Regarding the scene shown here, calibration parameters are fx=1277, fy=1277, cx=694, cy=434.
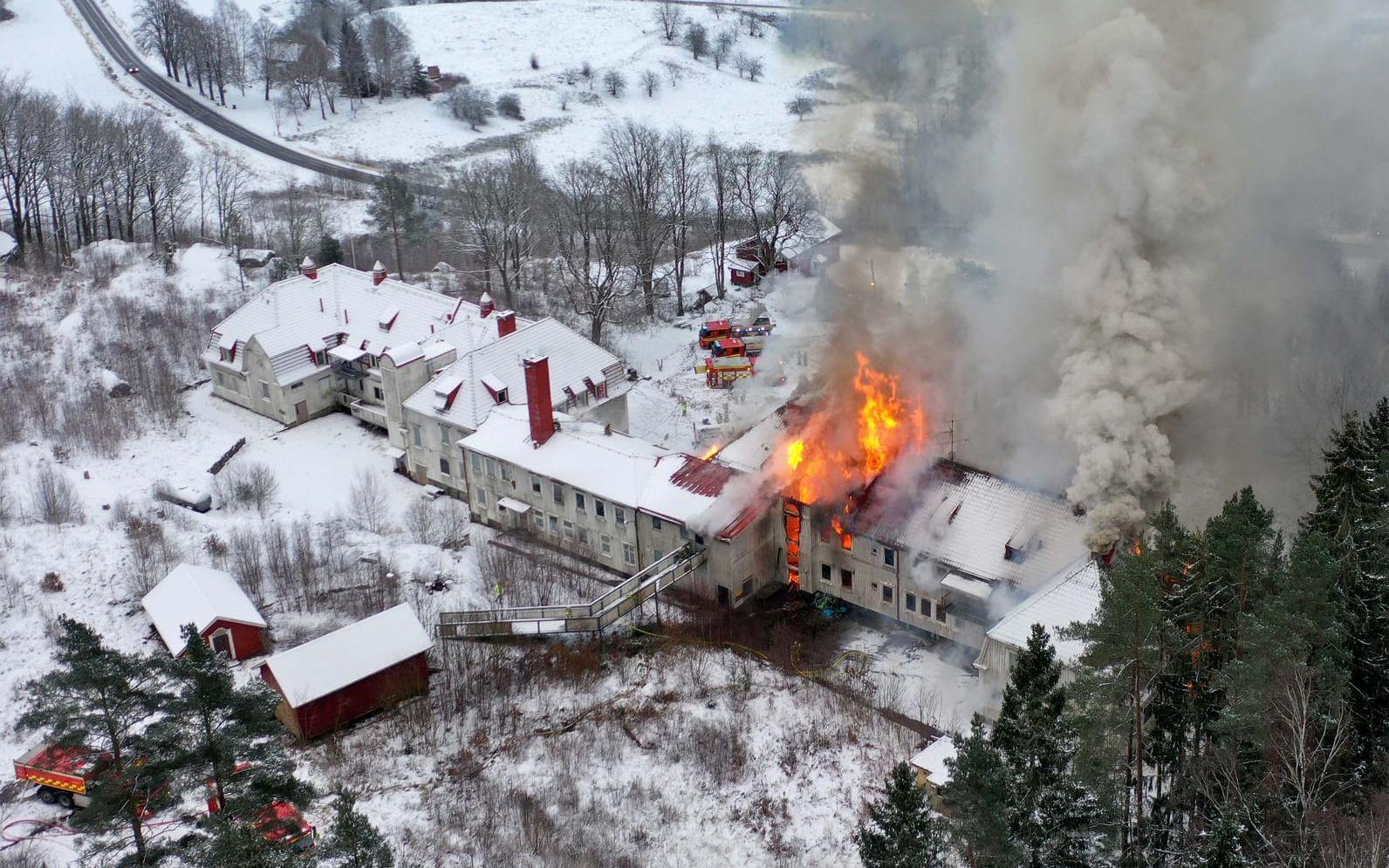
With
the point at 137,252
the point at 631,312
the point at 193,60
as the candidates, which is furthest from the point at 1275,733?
the point at 193,60

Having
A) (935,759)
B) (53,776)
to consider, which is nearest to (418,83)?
(53,776)

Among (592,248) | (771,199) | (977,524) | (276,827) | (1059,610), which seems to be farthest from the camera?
(592,248)

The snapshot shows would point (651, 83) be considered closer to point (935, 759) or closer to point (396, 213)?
point (396, 213)

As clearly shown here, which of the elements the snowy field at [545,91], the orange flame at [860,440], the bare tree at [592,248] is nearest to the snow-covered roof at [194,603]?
the orange flame at [860,440]

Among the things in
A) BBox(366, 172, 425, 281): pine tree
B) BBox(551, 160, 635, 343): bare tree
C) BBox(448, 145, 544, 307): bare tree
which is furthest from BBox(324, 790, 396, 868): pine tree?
BBox(366, 172, 425, 281): pine tree

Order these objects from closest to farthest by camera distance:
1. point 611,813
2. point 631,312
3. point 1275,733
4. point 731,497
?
point 1275,733, point 611,813, point 731,497, point 631,312

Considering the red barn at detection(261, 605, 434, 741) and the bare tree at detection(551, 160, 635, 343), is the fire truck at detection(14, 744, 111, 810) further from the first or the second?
the bare tree at detection(551, 160, 635, 343)

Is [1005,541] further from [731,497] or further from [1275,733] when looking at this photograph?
[1275,733]
